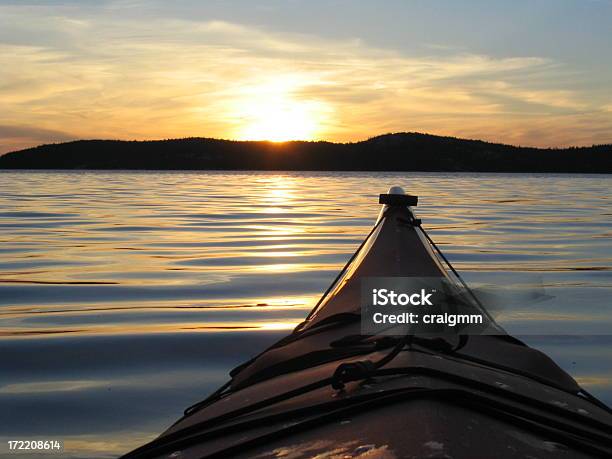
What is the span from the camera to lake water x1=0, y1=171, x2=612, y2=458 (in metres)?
5.18

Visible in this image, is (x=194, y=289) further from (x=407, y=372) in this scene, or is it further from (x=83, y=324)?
(x=407, y=372)

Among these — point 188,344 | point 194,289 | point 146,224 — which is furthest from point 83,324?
point 146,224

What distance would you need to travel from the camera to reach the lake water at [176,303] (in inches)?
204

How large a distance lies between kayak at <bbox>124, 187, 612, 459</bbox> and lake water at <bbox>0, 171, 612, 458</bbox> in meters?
1.54

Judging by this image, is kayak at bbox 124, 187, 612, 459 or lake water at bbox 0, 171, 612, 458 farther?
lake water at bbox 0, 171, 612, 458

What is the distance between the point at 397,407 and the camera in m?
2.46

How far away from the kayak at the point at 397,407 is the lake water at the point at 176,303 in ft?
5.06

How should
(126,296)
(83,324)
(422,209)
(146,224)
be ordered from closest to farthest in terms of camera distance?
(83,324) < (126,296) < (146,224) < (422,209)

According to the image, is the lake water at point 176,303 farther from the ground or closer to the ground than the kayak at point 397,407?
closer to the ground

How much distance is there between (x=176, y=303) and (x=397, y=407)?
637 centimetres

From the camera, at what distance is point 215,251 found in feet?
45.0

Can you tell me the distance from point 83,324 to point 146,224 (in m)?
11.7

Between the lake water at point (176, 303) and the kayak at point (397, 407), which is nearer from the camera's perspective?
the kayak at point (397, 407)

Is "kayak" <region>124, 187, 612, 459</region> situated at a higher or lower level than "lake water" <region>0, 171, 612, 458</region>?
higher
